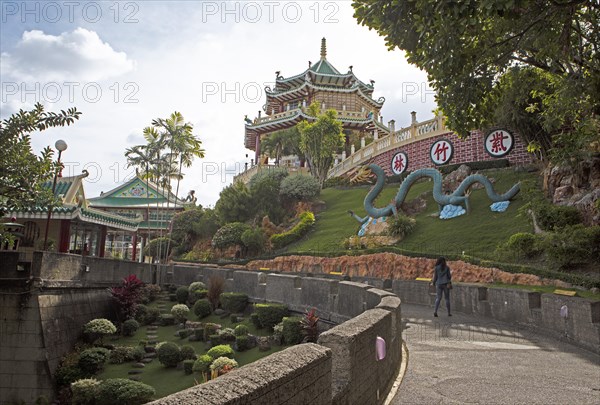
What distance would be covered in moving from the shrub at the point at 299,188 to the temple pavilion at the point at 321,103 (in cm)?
1454

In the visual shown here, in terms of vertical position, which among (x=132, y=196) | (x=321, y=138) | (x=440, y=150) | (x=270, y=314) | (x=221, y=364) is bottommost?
(x=221, y=364)

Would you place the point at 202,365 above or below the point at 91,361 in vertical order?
above

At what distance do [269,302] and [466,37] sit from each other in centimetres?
1160

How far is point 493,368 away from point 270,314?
8768 mm

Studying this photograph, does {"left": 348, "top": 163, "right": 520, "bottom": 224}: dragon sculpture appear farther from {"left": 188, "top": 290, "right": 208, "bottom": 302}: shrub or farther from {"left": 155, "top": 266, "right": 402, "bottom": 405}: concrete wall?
{"left": 155, "top": 266, "right": 402, "bottom": 405}: concrete wall

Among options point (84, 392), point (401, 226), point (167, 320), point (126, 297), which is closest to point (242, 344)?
point (84, 392)

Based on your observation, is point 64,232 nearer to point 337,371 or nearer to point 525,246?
point 525,246

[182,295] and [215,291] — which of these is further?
[182,295]

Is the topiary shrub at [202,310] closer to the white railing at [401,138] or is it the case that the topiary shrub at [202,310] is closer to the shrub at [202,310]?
the shrub at [202,310]

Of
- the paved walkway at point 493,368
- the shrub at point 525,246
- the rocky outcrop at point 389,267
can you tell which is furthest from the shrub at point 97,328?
the shrub at point 525,246

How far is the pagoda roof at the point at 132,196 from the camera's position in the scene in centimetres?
4869

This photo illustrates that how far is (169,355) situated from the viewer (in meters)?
14.6

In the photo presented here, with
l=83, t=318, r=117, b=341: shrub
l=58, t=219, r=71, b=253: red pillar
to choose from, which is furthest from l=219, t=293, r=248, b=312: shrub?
l=58, t=219, r=71, b=253: red pillar

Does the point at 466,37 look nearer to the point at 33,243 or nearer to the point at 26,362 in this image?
the point at 26,362
